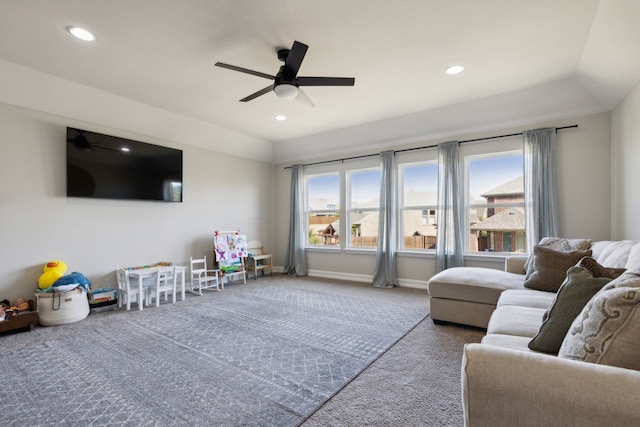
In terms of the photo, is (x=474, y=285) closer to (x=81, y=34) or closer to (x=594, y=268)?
(x=594, y=268)

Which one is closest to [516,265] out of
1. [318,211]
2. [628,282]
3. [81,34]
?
[628,282]

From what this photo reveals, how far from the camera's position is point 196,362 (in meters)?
2.37

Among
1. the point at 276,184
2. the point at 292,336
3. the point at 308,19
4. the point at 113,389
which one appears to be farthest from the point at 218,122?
the point at 113,389

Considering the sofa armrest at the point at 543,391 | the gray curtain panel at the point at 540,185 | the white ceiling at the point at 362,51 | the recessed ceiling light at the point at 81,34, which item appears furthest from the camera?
the gray curtain panel at the point at 540,185

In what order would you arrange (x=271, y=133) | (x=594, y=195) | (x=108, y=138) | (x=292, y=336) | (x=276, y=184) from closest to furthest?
(x=292, y=336) < (x=594, y=195) < (x=108, y=138) < (x=271, y=133) < (x=276, y=184)

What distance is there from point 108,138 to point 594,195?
6.39 m

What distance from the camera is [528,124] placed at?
4148 millimetres

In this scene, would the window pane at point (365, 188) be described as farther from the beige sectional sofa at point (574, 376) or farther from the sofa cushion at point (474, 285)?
the beige sectional sofa at point (574, 376)

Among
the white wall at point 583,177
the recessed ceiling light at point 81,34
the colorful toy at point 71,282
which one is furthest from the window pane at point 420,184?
the colorful toy at point 71,282

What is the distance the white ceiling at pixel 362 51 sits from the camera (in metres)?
2.38

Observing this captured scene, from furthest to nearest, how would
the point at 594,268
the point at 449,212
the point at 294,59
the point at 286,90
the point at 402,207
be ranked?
the point at 402,207, the point at 449,212, the point at 286,90, the point at 294,59, the point at 594,268

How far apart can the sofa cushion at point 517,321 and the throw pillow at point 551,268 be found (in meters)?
0.73

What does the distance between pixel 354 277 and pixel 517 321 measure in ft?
12.8

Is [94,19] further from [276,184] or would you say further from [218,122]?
[276,184]
